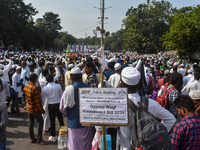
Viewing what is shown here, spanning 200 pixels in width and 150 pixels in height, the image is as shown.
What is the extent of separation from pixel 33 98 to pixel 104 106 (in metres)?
3.28

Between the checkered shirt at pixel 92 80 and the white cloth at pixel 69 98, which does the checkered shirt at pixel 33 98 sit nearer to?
the checkered shirt at pixel 92 80

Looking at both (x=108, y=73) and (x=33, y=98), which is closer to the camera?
(x=33, y=98)

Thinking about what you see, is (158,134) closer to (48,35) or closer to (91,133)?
(91,133)

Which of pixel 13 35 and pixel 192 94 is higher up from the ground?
pixel 13 35

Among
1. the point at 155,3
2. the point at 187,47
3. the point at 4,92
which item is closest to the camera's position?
the point at 4,92

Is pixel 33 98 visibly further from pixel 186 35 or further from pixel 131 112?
pixel 186 35

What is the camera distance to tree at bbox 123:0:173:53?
37.3 meters

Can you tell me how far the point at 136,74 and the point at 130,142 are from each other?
32.8 inches

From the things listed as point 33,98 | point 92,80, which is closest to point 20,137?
point 33,98

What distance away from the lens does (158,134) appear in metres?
2.18

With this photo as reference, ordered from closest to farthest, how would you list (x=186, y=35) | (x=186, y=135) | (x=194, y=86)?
(x=186, y=135), (x=194, y=86), (x=186, y=35)

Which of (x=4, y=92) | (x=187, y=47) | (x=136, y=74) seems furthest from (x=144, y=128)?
(x=187, y=47)

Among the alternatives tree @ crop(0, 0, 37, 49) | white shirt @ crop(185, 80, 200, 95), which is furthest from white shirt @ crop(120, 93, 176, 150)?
tree @ crop(0, 0, 37, 49)

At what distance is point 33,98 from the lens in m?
5.39
